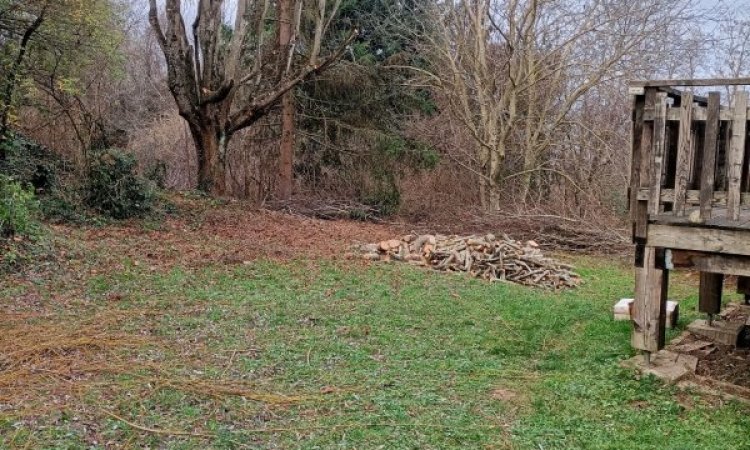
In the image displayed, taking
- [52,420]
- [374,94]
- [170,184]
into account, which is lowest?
[52,420]

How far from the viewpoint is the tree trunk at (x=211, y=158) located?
44.2 ft

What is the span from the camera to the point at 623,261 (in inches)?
453

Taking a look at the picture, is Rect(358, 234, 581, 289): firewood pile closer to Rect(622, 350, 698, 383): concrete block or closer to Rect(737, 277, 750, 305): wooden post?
Rect(737, 277, 750, 305): wooden post

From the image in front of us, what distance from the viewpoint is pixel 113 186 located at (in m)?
10.4

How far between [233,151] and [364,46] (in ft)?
15.3

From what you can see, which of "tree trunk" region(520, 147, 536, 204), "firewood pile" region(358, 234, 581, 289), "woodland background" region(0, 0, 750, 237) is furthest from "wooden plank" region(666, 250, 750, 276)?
"tree trunk" region(520, 147, 536, 204)

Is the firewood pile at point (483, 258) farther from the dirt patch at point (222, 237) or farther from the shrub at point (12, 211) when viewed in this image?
the shrub at point (12, 211)

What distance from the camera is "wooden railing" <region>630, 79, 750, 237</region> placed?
419 cm

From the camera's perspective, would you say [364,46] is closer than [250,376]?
No

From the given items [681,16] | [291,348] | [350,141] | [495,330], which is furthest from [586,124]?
[291,348]

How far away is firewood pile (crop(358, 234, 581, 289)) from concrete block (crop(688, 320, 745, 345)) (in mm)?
3093

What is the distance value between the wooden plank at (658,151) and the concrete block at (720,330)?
1.85 m

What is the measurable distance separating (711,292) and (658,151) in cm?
211

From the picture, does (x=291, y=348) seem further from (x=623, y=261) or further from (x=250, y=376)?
(x=623, y=261)
